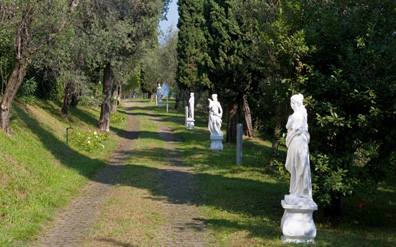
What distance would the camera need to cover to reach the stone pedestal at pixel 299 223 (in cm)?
747

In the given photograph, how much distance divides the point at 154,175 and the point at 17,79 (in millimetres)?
5261

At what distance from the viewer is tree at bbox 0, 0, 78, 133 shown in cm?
1382

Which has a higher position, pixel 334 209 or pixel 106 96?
pixel 106 96

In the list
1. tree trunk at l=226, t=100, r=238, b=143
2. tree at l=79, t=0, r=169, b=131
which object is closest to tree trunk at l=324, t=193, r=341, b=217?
tree trunk at l=226, t=100, r=238, b=143

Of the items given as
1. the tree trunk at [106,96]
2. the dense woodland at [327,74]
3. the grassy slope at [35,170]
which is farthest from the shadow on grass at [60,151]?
the tree trunk at [106,96]

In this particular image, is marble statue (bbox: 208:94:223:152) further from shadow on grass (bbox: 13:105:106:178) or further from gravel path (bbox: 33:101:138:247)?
shadow on grass (bbox: 13:105:106:178)

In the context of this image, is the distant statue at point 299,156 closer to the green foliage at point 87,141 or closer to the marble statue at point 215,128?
the green foliage at point 87,141

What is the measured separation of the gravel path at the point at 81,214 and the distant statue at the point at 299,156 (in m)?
3.72

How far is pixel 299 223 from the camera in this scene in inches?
296

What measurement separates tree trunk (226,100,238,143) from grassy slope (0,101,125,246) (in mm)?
6584

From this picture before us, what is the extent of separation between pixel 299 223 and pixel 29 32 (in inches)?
416

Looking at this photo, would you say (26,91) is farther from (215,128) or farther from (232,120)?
(232,120)

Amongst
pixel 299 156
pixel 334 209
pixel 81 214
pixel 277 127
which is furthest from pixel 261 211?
pixel 81 214

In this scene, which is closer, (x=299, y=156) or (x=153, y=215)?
(x=299, y=156)
